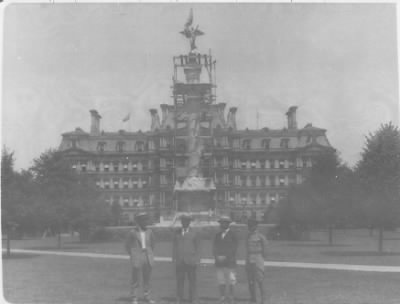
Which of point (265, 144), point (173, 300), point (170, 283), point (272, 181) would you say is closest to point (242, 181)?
point (272, 181)

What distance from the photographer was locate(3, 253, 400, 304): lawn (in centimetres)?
1509

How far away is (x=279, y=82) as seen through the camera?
1172 inches

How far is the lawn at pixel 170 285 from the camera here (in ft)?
49.5

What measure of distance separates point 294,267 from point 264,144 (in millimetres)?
45282

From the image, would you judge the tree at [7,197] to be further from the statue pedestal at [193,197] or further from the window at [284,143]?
the window at [284,143]

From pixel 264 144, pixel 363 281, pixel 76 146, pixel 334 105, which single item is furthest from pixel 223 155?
pixel 363 281

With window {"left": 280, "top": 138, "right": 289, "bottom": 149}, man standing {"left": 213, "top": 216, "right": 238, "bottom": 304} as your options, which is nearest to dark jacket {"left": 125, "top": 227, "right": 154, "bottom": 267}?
man standing {"left": 213, "top": 216, "right": 238, "bottom": 304}

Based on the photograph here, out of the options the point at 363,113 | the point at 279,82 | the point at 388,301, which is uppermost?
the point at 279,82

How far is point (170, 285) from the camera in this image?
17.2m

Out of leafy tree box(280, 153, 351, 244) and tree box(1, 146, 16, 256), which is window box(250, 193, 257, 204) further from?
tree box(1, 146, 16, 256)

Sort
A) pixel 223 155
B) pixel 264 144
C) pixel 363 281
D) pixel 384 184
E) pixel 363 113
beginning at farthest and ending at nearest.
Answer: pixel 223 155, pixel 264 144, pixel 363 113, pixel 384 184, pixel 363 281

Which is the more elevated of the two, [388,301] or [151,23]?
[151,23]

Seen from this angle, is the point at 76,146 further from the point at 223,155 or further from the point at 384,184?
the point at 384,184

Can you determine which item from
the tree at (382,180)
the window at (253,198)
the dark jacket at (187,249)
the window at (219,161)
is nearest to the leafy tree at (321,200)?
the tree at (382,180)
